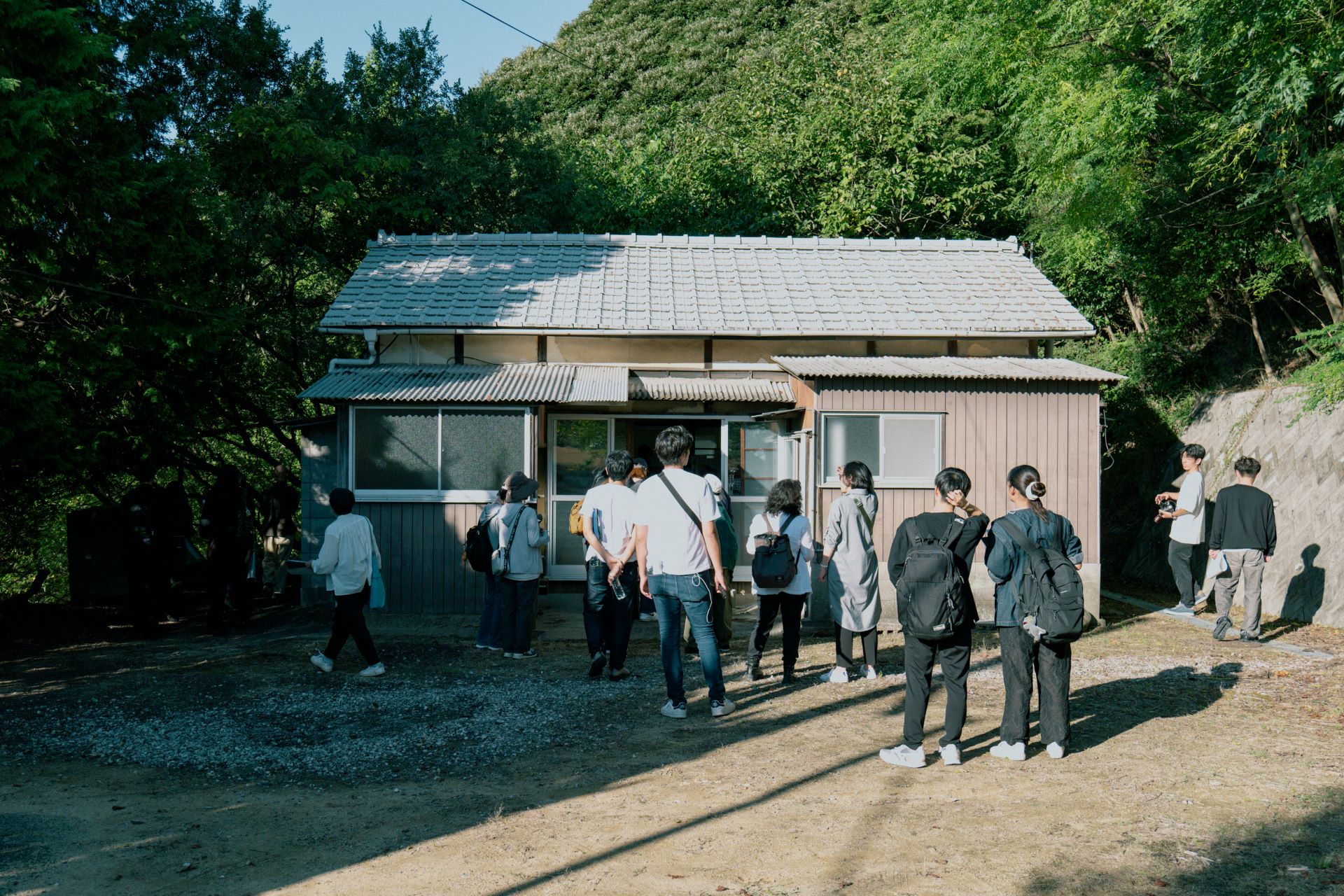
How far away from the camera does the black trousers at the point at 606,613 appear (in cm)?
721

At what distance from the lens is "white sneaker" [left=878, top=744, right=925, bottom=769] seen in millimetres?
5191

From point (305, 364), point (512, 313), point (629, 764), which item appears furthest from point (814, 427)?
point (305, 364)

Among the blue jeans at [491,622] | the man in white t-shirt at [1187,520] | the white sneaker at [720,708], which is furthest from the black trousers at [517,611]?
the man in white t-shirt at [1187,520]

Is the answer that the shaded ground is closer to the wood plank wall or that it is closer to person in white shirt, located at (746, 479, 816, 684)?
person in white shirt, located at (746, 479, 816, 684)

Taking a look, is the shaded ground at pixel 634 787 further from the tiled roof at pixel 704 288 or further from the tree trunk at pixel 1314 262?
the tree trunk at pixel 1314 262

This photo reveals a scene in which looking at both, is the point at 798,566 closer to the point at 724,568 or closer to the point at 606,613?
the point at 724,568

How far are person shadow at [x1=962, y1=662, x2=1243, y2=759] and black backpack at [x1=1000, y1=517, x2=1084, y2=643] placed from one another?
82 cm

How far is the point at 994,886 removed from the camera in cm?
372

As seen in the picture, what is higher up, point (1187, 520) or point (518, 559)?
point (1187, 520)

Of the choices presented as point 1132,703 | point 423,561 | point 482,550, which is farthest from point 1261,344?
point 423,561

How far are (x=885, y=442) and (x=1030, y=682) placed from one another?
5007mm

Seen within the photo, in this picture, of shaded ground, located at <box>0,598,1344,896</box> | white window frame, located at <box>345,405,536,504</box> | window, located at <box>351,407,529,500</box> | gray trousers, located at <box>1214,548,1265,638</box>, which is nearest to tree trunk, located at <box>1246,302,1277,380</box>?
gray trousers, located at <box>1214,548,1265,638</box>

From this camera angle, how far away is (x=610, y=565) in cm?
703

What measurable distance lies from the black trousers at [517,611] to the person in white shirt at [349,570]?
113 centimetres
